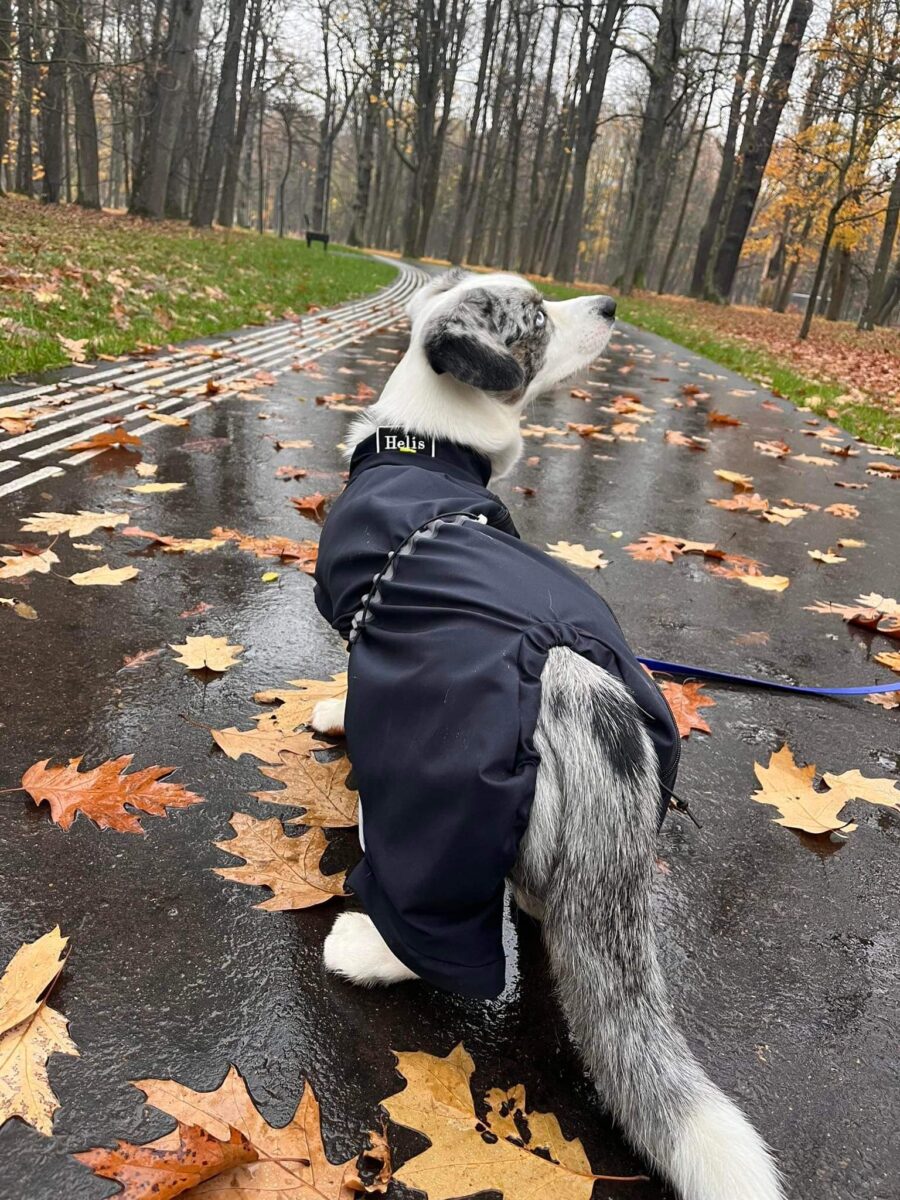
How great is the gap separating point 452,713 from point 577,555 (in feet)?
10.9

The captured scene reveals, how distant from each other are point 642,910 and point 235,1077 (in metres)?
0.89

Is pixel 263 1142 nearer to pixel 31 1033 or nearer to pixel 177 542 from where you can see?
pixel 31 1033

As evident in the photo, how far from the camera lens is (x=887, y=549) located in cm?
550

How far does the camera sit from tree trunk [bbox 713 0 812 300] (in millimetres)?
25188

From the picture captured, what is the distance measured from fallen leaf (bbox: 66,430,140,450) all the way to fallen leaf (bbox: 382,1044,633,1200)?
483 centimetres

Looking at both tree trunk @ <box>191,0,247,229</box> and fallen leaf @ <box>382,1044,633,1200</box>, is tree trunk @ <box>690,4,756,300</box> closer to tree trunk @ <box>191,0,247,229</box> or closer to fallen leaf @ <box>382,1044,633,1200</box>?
tree trunk @ <box>191,0,247,229</box>

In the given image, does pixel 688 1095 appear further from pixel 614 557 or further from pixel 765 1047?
pixel 614 557

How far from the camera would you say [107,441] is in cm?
555

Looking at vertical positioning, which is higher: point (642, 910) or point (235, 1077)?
point (642, 910)

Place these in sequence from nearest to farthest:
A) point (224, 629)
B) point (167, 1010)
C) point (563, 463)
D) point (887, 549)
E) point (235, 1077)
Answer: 1. point (235, 1077)
2. point (167, 1010)
3. point (224, 629)
4. point (887, 549)
5. point (563, 463)

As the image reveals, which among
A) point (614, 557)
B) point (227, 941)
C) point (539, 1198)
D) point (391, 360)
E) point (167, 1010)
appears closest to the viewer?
point (539, 1198)

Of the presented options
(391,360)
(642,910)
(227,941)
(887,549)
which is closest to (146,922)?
(227,941)

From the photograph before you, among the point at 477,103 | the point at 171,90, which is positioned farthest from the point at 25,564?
the point at 477,103

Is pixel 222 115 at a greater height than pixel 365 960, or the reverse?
pixel 222 115
